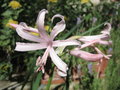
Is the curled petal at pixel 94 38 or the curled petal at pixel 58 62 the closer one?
the curled petal at pixel 58 62

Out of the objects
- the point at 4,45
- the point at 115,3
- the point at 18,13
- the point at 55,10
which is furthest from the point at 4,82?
the point at 115,3

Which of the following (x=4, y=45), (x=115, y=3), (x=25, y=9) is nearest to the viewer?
(x=4, y=45)

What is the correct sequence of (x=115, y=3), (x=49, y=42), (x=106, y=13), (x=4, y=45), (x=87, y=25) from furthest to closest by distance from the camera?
(x=115, y=3), (x=106, y=13), (x=87, y=25), (x=4, y=45), (x=49, y=42)

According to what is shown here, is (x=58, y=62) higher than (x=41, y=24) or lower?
lower

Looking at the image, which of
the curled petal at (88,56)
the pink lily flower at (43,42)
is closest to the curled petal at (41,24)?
the pink lily flower at (43,42)

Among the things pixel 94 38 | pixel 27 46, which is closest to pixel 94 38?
pixel 94 38

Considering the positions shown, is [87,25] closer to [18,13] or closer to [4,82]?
[18,13]

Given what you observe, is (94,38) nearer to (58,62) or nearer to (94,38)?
(94,38)

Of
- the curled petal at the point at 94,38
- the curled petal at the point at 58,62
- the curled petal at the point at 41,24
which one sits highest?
the curled petal at the point at 41,24

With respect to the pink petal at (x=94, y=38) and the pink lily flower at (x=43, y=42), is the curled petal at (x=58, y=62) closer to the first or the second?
the pink lily flower at (x=43, y=42)

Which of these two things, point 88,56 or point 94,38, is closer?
point 88,56

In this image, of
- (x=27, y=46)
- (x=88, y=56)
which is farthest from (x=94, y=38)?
(x=27, y=46)
